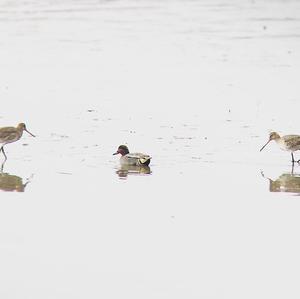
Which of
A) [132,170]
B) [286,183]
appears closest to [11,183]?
[132,170]

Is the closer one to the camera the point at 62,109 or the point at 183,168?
the point at 183,168

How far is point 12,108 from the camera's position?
811 inches

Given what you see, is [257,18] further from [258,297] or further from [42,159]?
[258,297]

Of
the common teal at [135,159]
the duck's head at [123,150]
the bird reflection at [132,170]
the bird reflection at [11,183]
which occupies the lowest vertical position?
the bird reflection at [11,183]

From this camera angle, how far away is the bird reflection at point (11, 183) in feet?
47.4

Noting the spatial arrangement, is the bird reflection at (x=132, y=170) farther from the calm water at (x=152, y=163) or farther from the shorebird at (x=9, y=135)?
the shorebird at (x=9, y=135)

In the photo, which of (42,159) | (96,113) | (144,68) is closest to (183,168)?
(42,159)

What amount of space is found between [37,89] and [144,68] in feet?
11.5

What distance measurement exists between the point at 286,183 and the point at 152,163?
7.38ft

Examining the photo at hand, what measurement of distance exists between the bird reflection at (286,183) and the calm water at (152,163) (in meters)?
0.04

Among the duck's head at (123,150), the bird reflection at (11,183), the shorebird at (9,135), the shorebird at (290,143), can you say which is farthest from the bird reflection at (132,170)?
the shorebird at (290,143)

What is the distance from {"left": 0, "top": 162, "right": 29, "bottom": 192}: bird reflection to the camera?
47.4 feet

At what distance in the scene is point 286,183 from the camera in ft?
49.5

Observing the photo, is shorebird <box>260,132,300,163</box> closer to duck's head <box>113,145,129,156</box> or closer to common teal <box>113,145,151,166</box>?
common teal <box>113,145,151,166</box>
